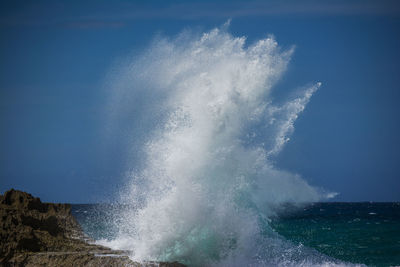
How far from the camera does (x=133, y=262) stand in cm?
1104

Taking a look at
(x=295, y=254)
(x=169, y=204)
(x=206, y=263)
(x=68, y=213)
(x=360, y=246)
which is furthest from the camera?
(x=68, y=213)

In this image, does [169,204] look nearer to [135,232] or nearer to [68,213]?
[135,232]

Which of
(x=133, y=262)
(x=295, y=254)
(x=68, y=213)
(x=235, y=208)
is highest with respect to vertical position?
(x=68, y=213)

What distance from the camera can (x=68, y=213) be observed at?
2383cm

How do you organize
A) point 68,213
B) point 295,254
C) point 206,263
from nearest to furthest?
1. point 206,263
2. point 295,254
3. point 68,213

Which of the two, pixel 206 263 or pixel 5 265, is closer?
pixel 5 265

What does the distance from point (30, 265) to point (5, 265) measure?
1.91 feet

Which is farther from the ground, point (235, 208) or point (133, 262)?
point (235, 208)

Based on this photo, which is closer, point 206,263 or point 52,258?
point 52,258

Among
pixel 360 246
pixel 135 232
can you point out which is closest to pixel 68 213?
pixel 135 232

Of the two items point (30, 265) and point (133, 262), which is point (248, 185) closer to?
point (133, 262)

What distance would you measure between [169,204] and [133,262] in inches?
109

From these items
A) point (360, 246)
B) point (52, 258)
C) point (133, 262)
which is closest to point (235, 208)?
point (133, 262)

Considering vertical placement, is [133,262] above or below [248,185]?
below
